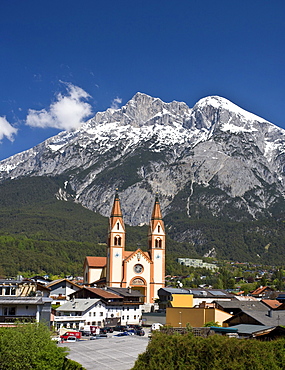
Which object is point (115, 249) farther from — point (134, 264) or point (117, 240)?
point (134, 264)

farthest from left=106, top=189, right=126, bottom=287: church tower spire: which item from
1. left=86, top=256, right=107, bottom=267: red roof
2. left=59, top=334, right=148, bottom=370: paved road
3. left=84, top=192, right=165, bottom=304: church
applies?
left=59, top=334, right=148, bottom=370: paved road

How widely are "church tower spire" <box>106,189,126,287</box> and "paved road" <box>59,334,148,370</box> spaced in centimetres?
5759

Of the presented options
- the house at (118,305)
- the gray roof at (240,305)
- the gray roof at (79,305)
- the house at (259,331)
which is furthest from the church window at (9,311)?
the house at (118,305)

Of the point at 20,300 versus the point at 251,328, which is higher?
the point at 20,300

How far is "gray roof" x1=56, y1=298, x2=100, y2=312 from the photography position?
290 feet

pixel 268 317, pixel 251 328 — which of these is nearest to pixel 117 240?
pixel 268 317

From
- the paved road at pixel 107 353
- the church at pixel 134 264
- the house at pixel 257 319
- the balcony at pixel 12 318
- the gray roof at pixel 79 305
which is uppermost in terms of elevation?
the church at pixel 134 264

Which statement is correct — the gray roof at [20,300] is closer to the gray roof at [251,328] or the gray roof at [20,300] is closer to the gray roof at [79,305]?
the gray roof at [251,328]

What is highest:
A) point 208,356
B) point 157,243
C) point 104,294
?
point 157,243

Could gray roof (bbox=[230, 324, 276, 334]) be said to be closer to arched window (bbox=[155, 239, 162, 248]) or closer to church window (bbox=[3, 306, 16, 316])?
church window (bbox=[3, 306, 16, 316])

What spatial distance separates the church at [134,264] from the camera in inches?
4825

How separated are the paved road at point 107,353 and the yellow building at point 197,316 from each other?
651 cm

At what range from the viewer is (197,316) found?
67.6 meters

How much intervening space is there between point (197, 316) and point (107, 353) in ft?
55.8
